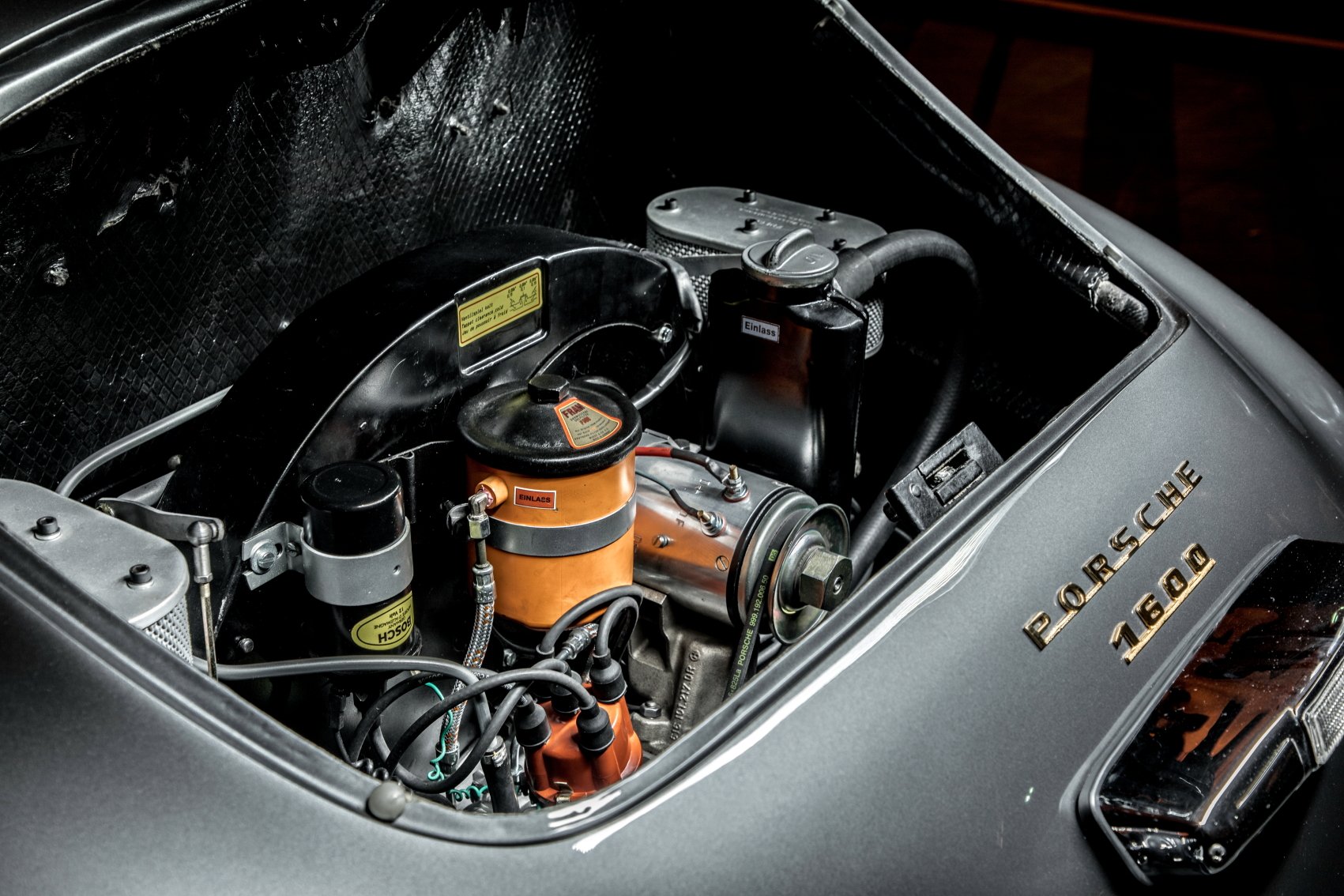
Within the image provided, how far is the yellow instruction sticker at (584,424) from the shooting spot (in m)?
1.06

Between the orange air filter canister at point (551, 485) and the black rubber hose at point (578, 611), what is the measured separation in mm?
23

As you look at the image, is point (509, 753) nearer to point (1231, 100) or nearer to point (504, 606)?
point (504, 606)

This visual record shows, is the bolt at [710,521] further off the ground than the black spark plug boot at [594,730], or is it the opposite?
the bolt at [710,521]

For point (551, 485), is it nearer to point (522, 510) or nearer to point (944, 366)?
point (522, 510)

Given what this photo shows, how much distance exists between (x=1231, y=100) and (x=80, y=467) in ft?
16.7

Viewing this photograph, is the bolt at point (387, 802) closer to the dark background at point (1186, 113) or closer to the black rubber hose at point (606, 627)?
the black rubber hose at point (606, 627)

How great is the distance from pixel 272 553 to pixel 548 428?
0.83 ft

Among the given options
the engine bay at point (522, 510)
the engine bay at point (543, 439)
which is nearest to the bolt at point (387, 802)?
the engine bay at point (522, 510)

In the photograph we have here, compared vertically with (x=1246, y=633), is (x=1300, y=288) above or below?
below

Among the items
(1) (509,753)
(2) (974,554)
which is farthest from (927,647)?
(1) (509,753)

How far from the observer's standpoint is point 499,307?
1.19 m

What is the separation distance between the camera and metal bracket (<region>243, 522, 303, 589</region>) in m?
1.00

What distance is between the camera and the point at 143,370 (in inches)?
48.3

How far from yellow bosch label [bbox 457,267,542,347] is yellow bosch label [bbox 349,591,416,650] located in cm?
27
